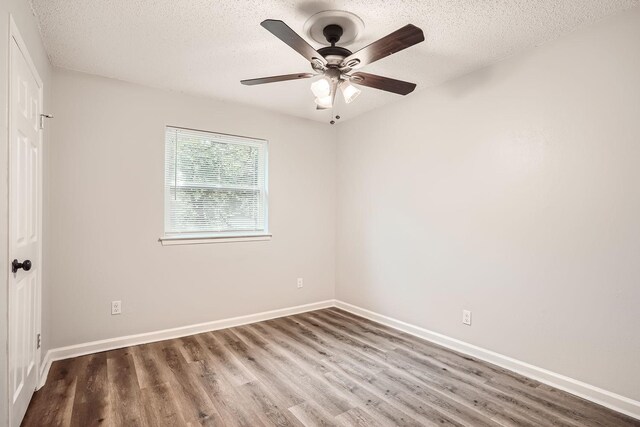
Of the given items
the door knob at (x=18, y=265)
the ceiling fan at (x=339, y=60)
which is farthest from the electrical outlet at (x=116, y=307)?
the ceiling fan at (x=339, y=60)

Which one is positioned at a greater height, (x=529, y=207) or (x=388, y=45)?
(x=388, y=45)

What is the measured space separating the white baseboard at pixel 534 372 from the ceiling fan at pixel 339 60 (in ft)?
7.03

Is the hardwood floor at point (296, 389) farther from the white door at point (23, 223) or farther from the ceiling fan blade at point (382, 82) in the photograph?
the ceiling fan blade at point (382, 82)

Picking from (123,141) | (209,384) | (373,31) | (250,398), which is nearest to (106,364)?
(209,384)

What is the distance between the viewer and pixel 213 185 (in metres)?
3.50

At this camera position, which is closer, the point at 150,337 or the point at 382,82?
the point at 382,82

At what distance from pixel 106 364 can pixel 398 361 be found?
7.54ft

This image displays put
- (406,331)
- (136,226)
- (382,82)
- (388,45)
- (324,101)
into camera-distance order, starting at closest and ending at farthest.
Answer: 1. (388,45)
2. (382,82)
3. (324,101)
4. (136,226)
5. (406,331)

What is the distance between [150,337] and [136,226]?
1.03 meters

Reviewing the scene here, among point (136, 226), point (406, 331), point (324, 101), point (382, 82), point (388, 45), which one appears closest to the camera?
point (388, 45)

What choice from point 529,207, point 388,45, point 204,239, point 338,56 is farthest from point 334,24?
point 204,239

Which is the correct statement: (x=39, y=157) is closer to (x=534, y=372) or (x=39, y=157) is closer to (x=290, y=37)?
(x=290, y=37)

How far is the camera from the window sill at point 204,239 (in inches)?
126

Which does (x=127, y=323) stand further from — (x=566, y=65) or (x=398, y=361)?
(x=566, y=65)
